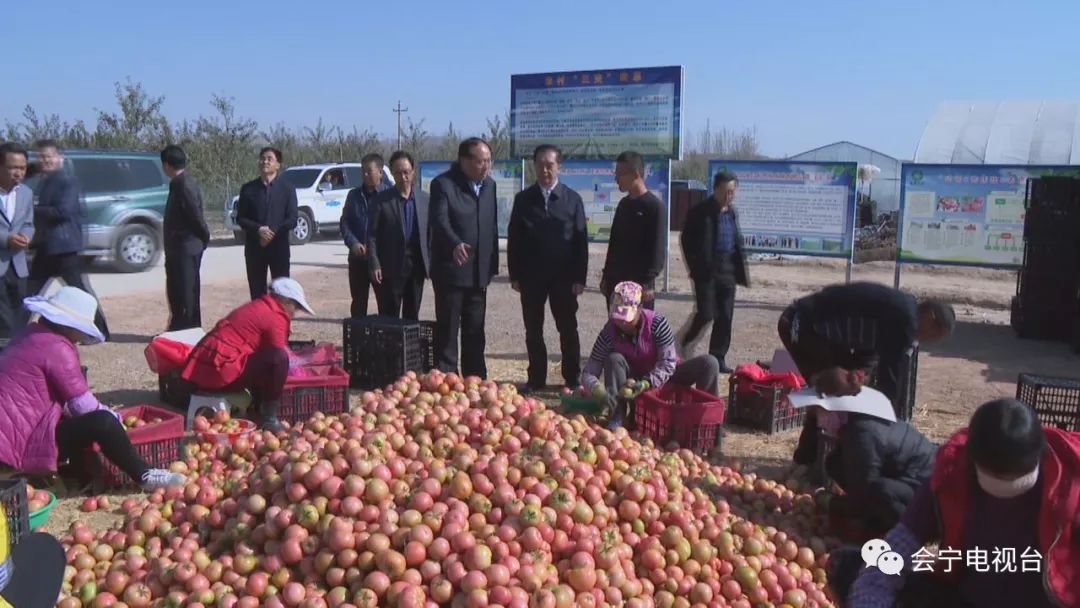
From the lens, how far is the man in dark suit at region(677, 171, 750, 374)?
7348mm

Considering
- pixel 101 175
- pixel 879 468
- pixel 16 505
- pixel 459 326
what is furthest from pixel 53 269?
pixel 101 175

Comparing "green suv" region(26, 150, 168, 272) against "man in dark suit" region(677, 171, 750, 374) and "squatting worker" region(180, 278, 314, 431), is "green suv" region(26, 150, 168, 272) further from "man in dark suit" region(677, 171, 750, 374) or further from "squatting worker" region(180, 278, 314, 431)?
"man in dark suit" region(677, 171, 750, 374)

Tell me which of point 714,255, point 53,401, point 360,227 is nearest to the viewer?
point 53,401

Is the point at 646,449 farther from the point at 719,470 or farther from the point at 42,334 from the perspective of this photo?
the point at 42,334

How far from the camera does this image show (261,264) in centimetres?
818

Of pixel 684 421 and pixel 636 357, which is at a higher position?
pixel 636 357

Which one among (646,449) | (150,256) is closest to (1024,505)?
(646,449)

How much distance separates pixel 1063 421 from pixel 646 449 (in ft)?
10.0

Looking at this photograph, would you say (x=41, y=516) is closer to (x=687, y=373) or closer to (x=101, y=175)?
Answer: (x=687, y=373)

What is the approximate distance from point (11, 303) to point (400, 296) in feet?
9.70

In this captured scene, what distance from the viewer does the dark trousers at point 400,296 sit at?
739cm

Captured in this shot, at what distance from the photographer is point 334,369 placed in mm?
6172

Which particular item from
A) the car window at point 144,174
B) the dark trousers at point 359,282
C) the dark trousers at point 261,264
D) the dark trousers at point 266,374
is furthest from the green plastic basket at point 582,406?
the car window at point 144,174

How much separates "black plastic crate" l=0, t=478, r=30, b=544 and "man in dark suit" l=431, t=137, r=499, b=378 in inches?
131
